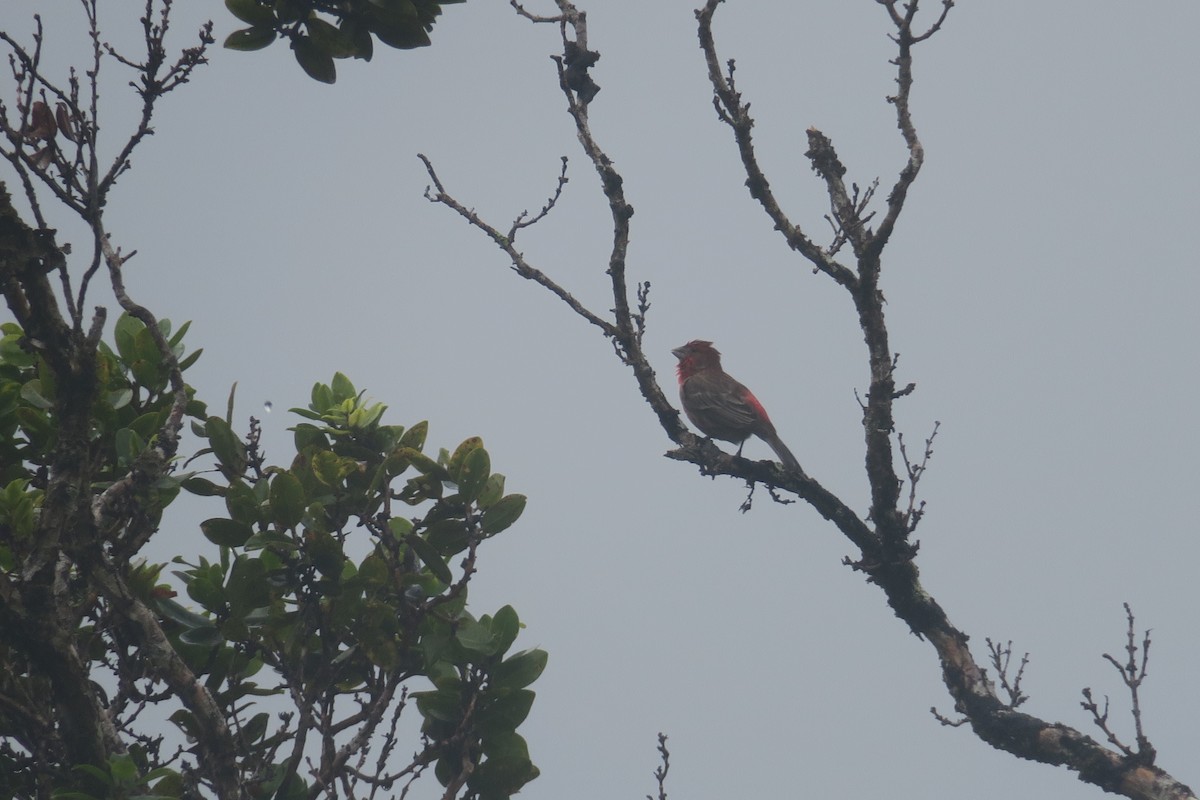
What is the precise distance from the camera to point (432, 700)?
14.0 ft

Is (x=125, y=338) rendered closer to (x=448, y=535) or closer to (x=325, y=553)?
(x=325, y=553)

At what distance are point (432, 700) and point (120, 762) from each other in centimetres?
122

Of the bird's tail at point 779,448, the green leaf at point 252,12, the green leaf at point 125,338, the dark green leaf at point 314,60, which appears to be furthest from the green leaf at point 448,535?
the bird's tail at point 779,448

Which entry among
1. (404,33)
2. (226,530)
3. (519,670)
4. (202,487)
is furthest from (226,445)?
(404,33)

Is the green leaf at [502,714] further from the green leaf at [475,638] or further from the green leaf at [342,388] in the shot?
the green leaf at [342,388]

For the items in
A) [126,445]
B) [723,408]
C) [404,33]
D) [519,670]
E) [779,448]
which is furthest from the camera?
[723,408]

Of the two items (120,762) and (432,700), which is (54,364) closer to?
(120,762)

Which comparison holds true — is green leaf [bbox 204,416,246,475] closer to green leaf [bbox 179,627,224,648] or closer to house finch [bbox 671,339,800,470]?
green leaf [bbox 179,627,224,648]

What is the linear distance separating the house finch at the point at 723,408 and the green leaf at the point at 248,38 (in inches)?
218

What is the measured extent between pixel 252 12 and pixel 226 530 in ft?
6.58

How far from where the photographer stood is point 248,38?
3.18m

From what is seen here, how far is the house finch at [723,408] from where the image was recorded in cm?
852

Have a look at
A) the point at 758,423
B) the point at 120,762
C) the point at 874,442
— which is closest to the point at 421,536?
the point at 120,762

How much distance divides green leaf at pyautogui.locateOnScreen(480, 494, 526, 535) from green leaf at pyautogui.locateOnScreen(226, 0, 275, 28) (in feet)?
6.61
